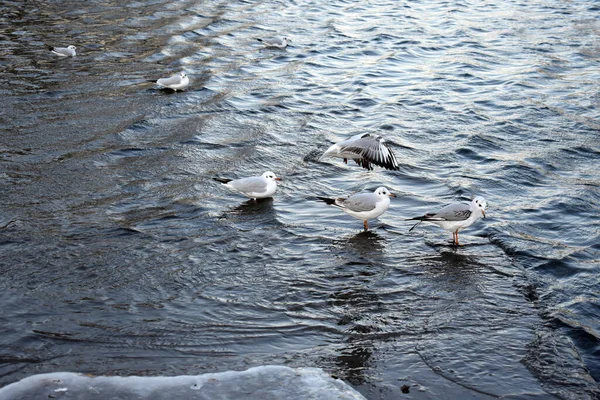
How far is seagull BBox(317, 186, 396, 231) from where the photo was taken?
9570 mm

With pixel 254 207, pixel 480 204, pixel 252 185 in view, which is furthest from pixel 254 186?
pixel 480 204

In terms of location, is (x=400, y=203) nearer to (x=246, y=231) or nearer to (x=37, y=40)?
(x=246, y=231)

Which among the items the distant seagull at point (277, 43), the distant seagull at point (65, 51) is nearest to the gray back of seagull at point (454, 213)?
the distant seagull at point (65, 51)

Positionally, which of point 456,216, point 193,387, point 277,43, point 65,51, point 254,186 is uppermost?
point 193,387

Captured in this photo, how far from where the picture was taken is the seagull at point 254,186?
405 inches

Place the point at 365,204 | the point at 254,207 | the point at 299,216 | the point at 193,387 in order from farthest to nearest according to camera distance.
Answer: the point at 254,207
the point at 299,216
the point at 365,204
the point at 193,387

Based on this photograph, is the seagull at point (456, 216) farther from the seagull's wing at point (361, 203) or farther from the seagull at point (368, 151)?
the seagull at point (368, 151)

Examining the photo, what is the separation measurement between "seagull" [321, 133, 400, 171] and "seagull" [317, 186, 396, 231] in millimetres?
1108

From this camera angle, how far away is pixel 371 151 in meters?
10.8

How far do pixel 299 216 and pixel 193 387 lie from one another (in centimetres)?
435

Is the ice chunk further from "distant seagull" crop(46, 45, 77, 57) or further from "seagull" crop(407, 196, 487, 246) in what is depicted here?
"distant seagull" crop(46, 45, 77, 57)

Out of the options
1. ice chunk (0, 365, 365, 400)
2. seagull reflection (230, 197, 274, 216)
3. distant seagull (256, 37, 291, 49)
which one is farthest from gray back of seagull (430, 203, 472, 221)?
distant seagull (256, 37, 291, 49)

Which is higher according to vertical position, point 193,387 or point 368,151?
point 193,387

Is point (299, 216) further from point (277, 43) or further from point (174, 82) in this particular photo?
point (277, 43)
